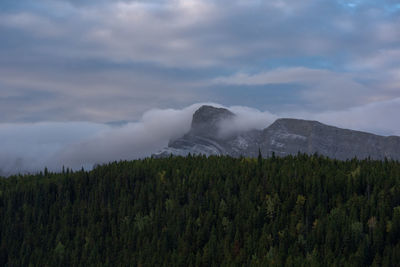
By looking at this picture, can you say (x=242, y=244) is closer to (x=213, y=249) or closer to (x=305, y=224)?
(x=213, y=249)

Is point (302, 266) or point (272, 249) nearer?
point (302, 266)

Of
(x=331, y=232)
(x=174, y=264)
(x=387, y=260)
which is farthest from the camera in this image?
(x=174, y=264)

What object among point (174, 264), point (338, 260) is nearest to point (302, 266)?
point (338, 260)

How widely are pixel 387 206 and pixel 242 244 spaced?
193 ft

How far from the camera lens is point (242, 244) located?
19662 cm

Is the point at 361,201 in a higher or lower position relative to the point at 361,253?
higher

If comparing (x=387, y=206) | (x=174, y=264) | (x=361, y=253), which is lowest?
(x=174, y=264)

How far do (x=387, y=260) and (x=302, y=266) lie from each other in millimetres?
25005

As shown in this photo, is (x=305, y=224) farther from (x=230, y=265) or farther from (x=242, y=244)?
(x=230, y=265)

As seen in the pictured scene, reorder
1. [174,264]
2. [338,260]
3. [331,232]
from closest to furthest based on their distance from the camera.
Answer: [338,260]
[331,232]
[174,264]

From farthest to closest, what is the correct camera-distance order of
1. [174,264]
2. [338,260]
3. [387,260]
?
[174,264] → [338,260] → [387,260]

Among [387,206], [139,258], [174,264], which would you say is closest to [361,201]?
[387,206]

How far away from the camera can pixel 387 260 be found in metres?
142

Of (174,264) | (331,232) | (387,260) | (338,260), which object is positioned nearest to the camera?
(387,260)
